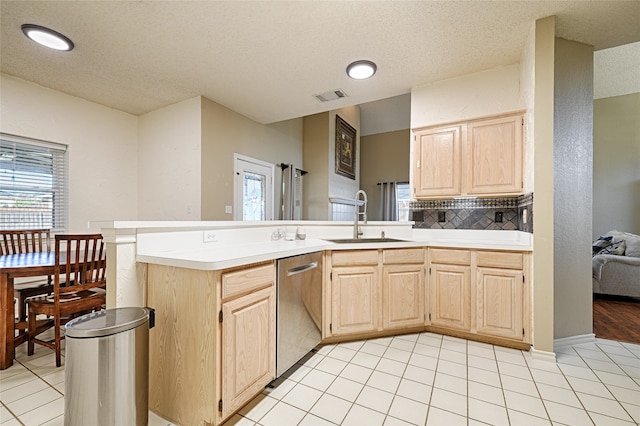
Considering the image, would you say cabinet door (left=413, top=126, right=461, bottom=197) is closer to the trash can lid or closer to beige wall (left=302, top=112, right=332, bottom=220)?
beige wall (left=302, top=112, right=332, bottom=220)

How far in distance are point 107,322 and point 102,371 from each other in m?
0.20

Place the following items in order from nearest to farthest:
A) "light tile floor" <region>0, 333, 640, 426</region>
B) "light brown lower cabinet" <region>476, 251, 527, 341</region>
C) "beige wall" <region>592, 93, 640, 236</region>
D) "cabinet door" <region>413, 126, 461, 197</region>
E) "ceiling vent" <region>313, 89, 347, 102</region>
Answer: "light tile floor" <region>0, 333, 640, 426</region>
"light brown lower cabinet" <region>476, 251, 527, 341</region>
"cabinet door" <region>413, 126, 461, 197</region>
"ceiling vent" <region>313, 89, 347, 102</region>
"beige wall" <region>592, 93, 640, 236</region>

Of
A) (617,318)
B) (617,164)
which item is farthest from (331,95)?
(617,164)

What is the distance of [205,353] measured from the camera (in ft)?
4.29

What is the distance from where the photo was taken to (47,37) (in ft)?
7.60

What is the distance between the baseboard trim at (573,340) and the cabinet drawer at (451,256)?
1.00 metres

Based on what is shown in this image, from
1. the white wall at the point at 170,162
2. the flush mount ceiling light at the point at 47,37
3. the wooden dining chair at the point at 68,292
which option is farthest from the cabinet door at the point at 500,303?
the flush mount ceiling light at the point at 47,37

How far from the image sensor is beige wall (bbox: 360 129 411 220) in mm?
6910

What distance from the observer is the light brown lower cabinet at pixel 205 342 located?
1306mm

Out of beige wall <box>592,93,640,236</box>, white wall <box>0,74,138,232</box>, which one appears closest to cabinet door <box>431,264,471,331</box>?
white wall <box>0,74,138,232</box>

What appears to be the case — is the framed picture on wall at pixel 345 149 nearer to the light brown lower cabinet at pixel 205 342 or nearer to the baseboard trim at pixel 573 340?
the baseboard trim at pixel 573 340

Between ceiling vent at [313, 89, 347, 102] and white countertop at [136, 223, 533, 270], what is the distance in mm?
1733

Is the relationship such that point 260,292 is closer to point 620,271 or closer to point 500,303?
point 500,303

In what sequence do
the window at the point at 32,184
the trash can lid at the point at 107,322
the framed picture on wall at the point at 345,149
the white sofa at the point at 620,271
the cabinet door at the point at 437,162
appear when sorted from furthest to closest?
the framed picture on wall at the point at 345,149, the white sofa at the point at 620,271, the window at the point at 32,184, the cabinet door at the point at 437,162, the trash can lid at the point at 107,322
